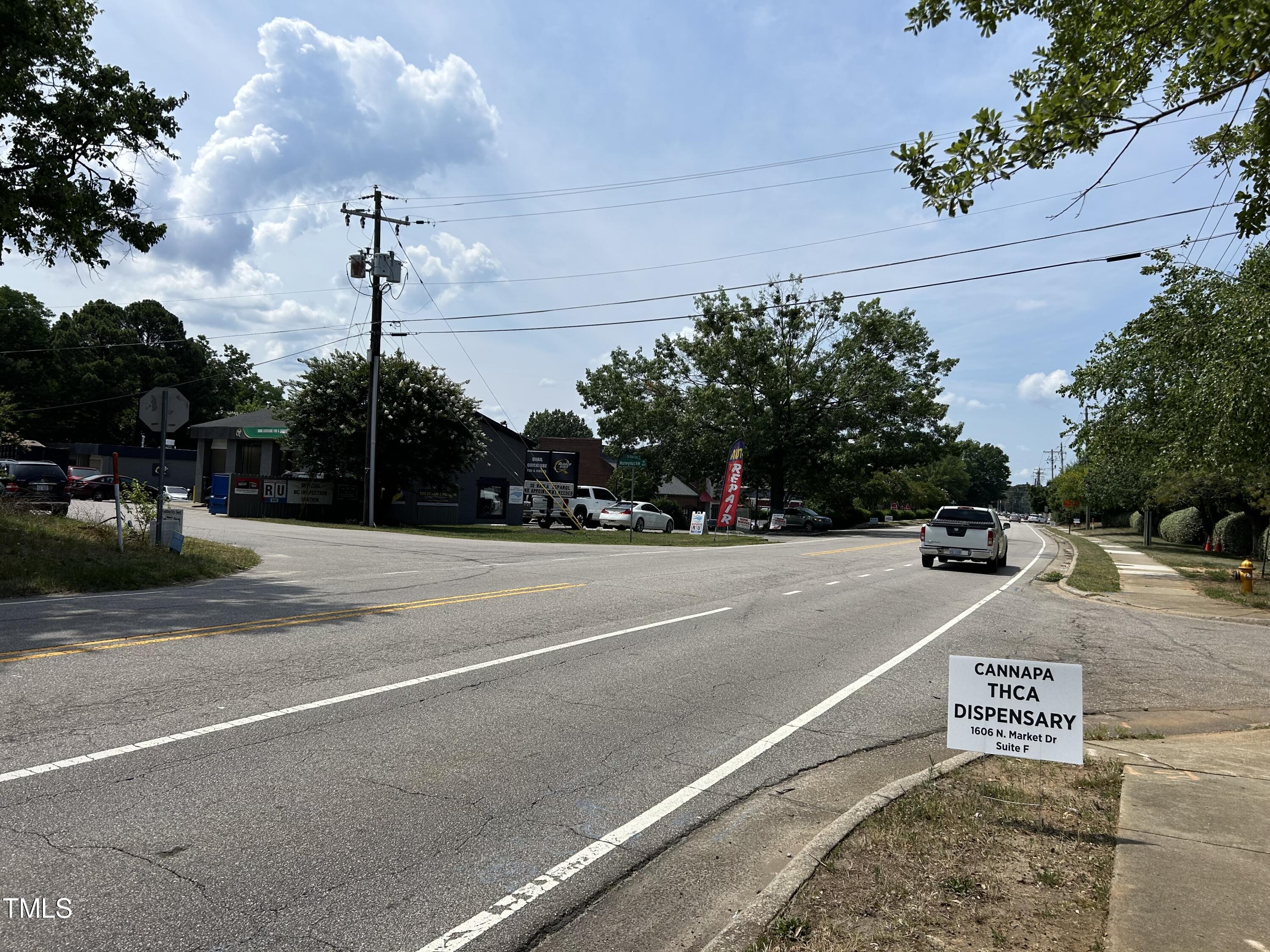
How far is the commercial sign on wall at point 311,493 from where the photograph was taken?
37.5 metres

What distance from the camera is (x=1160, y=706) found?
8508mm

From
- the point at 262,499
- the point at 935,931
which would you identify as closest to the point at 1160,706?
the point at 935,931

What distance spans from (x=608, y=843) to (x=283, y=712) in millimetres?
3043

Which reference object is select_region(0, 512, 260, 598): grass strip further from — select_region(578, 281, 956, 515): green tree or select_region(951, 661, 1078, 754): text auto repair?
select_region(578, 281, 956, 515): green tree

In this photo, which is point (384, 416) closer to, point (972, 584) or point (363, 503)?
point (363, 503)

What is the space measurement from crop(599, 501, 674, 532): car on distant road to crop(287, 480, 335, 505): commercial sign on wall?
12660 mm

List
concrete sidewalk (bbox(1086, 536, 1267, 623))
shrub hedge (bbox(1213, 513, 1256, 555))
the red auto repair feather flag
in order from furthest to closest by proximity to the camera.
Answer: the red auto repair feather flag → shrub hedge (bbox(1213, 513, 1256, 555)) → concrete sidewalk (bbox(1086, 536, 1267, 623))

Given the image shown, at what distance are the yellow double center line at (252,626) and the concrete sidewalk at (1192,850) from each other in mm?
8224

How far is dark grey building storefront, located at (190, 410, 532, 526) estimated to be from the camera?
37125mm

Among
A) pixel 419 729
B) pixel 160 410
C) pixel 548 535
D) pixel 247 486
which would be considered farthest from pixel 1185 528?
pixel 419 729

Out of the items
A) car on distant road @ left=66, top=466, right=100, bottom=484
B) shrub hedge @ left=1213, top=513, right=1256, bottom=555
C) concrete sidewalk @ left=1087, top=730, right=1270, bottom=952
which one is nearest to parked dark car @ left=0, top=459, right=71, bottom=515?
car on distant road @ left=66, top=466, right=100, bottom=484

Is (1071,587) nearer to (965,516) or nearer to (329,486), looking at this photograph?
(965,516)

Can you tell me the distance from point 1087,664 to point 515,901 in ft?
29.3

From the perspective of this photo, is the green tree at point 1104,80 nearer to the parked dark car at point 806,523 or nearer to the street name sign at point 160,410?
the street name sign at point 160,410
